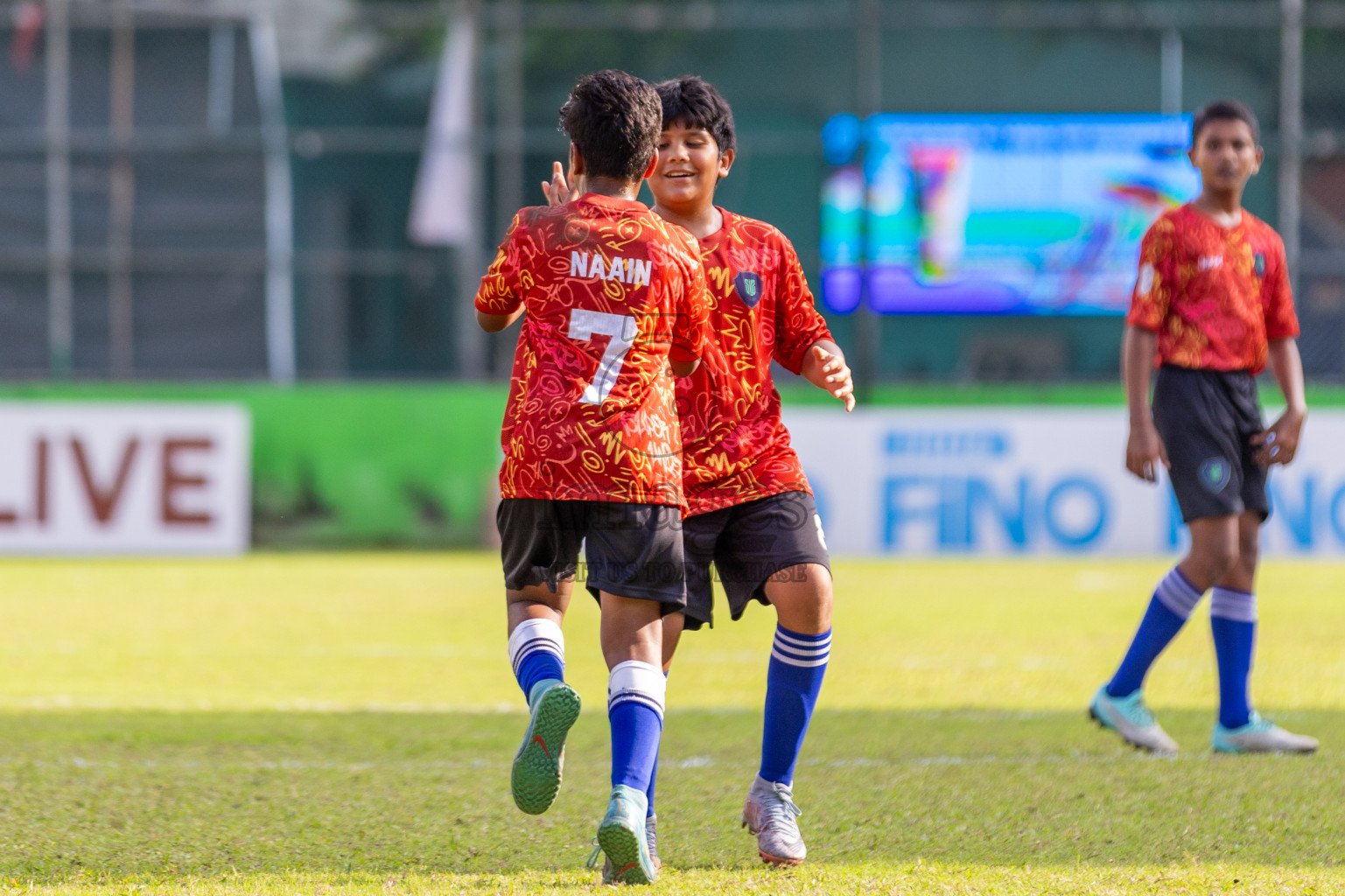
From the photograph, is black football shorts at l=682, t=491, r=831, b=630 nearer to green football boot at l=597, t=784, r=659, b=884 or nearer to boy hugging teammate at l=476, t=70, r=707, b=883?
boy hugging teammate at l=476, t=70, r=707, b=883

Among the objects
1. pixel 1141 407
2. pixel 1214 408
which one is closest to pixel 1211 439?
pixel 1214 408

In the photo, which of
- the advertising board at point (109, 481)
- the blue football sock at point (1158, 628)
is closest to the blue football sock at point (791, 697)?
the blue football sock at point (1158, 628)

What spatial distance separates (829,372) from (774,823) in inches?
38.4

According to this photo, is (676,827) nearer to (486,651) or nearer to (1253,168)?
(1253,168)

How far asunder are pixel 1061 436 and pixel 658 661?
9.70 m

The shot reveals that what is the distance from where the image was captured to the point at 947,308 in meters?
17.2

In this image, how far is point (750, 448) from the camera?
3768mm

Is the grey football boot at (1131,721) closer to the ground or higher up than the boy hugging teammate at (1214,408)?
closer to the ground

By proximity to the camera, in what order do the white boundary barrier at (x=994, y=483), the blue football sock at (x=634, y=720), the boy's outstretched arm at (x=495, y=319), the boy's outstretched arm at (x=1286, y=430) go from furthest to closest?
the white boundary barrier at (x=994, y=483)
the boy's outstretched arm at (x=1286, y=430)
the boy's outstretched arm at (x=495, y=319)
the blue football sock at (x=634, y=720)

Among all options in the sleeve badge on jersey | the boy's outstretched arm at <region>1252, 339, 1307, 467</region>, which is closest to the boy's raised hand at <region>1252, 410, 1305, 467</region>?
the boy's outstretched arm at <region>1252, 339, 1307, 467</region>

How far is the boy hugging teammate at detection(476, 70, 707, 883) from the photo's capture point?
3.37 m

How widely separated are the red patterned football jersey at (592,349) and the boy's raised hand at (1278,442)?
2.34m

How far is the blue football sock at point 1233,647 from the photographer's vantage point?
5.01 m

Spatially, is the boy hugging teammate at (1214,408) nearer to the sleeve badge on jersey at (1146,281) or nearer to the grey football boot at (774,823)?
the sleeve badge on jersey at (1146,281)
